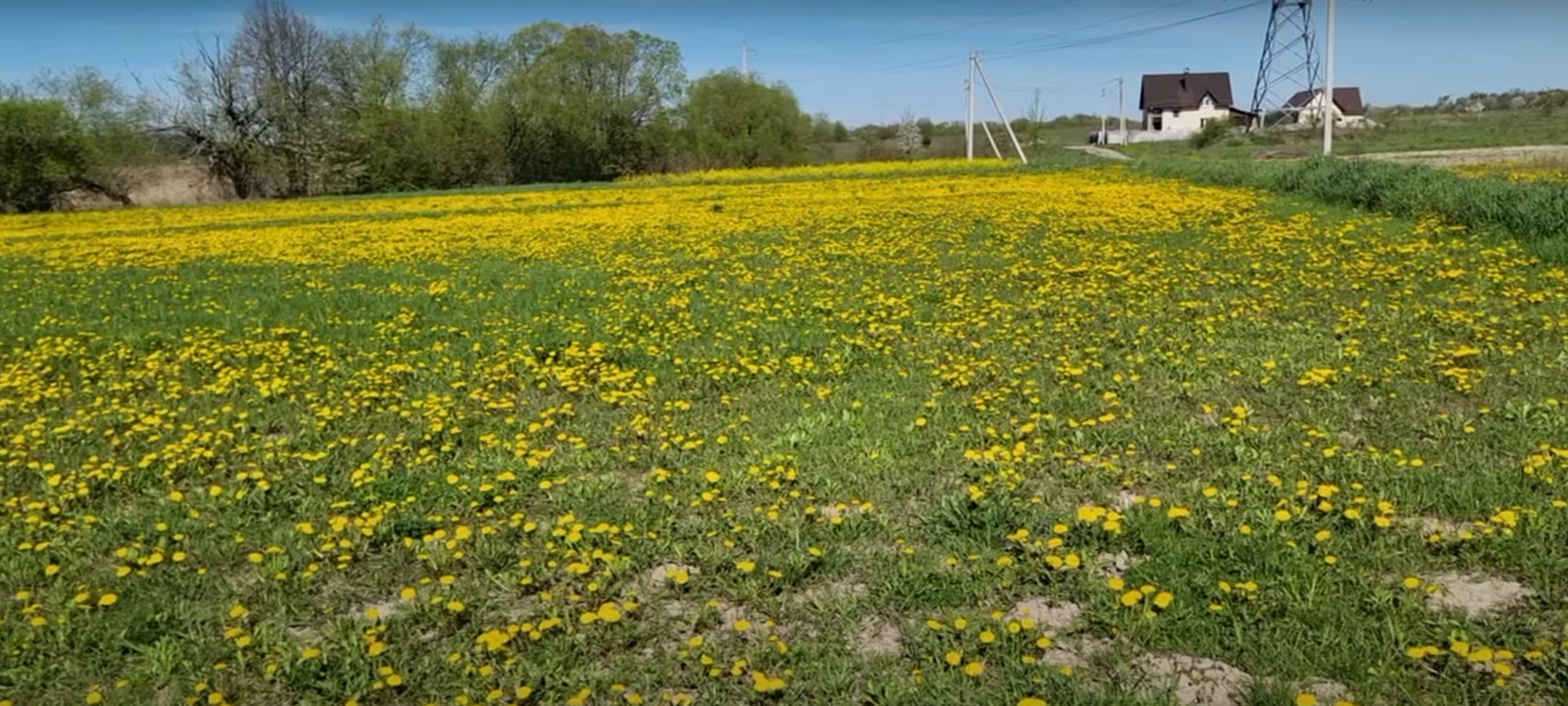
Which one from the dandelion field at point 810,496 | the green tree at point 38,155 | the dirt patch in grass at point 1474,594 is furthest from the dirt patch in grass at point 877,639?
the green tree at point 38,155

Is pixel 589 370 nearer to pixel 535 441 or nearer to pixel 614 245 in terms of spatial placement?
pixel 535 441

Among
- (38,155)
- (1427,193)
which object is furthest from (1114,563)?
(38,155)

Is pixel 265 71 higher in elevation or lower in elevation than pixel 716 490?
higher

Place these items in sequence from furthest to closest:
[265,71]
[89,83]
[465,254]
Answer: [265,71] → [89,83] → [465,254]

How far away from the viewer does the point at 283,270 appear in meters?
15.1

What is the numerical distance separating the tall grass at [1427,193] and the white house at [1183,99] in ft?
238

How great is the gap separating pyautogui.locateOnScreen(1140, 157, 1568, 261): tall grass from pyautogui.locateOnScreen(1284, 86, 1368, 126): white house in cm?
1980

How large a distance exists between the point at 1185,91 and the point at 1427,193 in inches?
3281

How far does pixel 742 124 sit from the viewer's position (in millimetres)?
54906

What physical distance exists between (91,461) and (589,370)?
3.26 m

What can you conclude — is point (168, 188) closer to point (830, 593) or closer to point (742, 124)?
point (742, 124)

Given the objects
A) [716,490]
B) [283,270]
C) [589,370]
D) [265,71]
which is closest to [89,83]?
[265,71]

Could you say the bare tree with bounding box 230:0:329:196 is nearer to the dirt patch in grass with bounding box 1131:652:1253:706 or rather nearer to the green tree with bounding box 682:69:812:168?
the green tree with bounding box 682:69:812:168

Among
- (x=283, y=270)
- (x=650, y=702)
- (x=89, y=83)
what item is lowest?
(x=650, y=702)
